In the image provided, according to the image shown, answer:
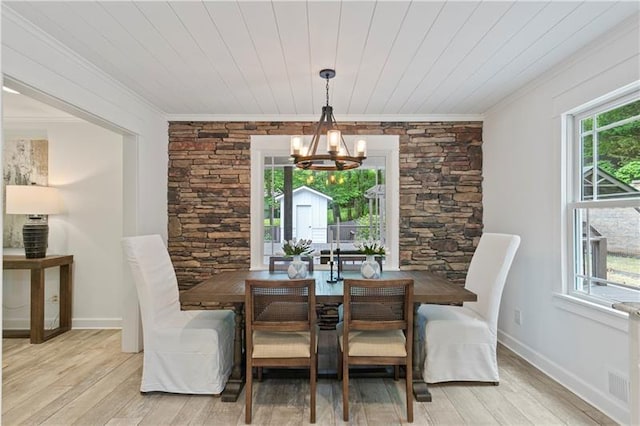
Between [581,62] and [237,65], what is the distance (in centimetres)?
249

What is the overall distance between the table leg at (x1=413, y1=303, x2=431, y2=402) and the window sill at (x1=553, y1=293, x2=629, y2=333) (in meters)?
1.12

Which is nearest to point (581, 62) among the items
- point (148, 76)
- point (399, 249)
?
point (399, 249)

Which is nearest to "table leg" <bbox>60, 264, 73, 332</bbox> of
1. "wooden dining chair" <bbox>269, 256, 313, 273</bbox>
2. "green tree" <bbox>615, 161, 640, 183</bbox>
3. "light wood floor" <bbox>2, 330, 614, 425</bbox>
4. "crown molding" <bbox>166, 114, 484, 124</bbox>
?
"light wood floor" <bbox>2, 330, 614, 425</bbox>

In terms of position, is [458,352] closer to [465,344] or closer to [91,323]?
[465,344]

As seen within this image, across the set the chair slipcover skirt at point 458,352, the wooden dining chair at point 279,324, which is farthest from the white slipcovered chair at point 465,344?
the wooden dining chair at point 279,324

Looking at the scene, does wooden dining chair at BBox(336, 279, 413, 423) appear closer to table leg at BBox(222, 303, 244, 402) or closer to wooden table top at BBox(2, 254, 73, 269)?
table leg at BBox(222, 303, 244, 402)

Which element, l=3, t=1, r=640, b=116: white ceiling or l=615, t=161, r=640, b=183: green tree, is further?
l=615, t=161, r=640, b=183: green tree

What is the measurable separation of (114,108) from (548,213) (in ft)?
12.4

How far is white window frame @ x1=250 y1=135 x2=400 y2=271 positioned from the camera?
4.28 m

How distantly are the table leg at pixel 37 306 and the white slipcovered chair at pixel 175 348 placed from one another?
1815 millimetres

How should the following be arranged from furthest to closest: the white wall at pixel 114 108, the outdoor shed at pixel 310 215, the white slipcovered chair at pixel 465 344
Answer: the outdoor shed at pixel 310 215
the white slipcovered chair at pixel 465 344
the white wall at pixel 114 108

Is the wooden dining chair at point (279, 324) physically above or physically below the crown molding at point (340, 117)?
below

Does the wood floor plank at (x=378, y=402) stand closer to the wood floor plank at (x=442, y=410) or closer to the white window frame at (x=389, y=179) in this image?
the wood floor plank at (x=442, y=410)

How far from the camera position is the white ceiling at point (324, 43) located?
208 centimetres
